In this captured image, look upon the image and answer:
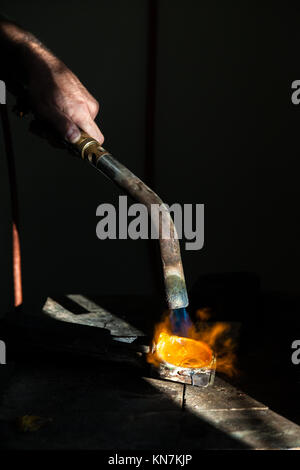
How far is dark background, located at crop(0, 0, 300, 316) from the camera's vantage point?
10.5ft

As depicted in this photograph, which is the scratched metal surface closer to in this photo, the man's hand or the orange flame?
the orange flame

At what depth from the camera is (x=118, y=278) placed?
3.57m

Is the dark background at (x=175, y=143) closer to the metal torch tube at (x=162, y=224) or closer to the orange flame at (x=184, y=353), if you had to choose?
the orange flame at (x=184, y=353)

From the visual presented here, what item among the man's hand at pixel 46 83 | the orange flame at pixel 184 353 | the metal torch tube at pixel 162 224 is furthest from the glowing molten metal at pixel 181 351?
the man's hand at pixel 46 83

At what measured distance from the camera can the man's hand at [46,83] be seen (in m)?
1.62

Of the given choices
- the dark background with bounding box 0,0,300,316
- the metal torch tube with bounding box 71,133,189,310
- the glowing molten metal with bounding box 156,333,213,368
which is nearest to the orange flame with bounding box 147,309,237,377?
Result: the glowing molten metal with bounding box 156,333,213,368

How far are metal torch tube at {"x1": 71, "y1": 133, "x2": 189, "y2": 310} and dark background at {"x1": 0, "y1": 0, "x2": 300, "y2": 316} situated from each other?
172 centimetres

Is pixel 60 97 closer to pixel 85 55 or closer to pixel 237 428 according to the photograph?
pixel 237 428

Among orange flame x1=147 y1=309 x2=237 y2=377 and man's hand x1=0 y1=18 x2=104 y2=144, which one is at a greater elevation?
man's hand x1=0 y1=18 x2=104 y2=144

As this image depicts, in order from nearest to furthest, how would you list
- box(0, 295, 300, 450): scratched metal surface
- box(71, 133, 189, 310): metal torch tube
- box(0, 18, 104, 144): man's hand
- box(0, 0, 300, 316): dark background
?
1. box(0, 295, 300, 450): scratched metal surface
2. box(71, 133, 189, 310): metal torch tube
3. box(0, 18, 104, 144): man's hand
4. box(0, 0, 300, 316): dark background

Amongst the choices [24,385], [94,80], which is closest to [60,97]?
[24,385]

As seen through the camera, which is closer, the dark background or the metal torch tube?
the metal torch tube

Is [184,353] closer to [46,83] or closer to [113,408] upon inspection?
[113,408]

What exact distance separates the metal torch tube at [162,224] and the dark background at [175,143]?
5.65 feet
